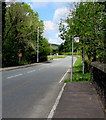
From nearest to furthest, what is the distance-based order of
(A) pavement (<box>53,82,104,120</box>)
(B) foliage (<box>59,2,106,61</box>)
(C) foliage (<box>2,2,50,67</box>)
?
(A) pavement (<box>53,82,104,120</box>) < (B) foliage (<box>59,2,106,61</box>) < (C) foliage (<box>2,2,50,67</box>)

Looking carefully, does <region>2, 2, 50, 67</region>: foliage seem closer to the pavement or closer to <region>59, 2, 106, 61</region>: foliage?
<region>59, 2, 106, 61</region>: foliage

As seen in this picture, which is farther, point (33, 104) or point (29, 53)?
point (29, 53)

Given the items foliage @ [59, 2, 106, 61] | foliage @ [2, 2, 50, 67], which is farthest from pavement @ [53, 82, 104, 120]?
foliage @ [2, 2, 50, 67]

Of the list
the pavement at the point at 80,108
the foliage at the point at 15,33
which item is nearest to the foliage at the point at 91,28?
the pavement at the point at 80,108

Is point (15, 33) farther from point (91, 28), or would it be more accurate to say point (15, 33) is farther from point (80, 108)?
point (80, 108)

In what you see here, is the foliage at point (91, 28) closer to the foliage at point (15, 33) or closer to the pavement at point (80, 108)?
the pavement at point (80, 108)

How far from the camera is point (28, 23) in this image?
41.0 metres

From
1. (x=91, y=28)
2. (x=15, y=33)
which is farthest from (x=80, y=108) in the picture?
(x=15, y=33)

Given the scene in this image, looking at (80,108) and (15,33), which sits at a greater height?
(15,33)

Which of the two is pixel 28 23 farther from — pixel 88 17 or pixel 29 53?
pixel 88 17

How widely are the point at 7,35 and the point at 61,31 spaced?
17.8 m

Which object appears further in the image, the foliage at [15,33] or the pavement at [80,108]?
the foliage at [15,33]

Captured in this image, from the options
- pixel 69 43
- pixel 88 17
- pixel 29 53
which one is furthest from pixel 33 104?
pixel 29 53

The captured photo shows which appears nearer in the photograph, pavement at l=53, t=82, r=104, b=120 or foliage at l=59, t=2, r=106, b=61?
pavement at l=53, t=82, r=104, b=120
